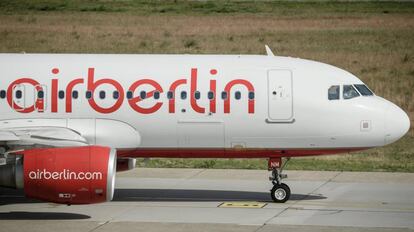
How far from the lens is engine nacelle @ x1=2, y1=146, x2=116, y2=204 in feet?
68.7

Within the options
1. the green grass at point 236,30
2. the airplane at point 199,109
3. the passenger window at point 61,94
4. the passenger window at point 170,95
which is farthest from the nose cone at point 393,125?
the green grass at point 236,30

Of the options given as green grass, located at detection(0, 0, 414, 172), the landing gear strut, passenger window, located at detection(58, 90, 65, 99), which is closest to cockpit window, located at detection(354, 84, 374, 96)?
the landing gear strut

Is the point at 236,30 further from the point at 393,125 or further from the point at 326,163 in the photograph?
the point at 393,125

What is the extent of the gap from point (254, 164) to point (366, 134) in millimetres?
6987

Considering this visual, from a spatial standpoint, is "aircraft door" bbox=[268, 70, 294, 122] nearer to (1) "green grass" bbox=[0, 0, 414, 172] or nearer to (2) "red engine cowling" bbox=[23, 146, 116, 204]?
(2) "red engine cowling" bbox=[23, 146, 116, 204]

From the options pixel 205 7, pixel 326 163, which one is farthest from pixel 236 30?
pixel 326 163

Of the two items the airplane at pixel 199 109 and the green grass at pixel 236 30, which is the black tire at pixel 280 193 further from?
the green grass at pixel 236 30

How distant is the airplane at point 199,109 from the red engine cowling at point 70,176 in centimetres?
199

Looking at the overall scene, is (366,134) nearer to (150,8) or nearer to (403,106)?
(403,106)

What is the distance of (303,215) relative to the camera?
22.4 metres

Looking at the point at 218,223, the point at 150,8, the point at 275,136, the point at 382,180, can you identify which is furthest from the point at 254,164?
the point at 150,8

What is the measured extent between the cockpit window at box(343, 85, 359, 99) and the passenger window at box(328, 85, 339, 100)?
0.57 ft

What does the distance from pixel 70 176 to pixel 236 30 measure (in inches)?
1714

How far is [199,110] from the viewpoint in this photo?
2338 centimetres
